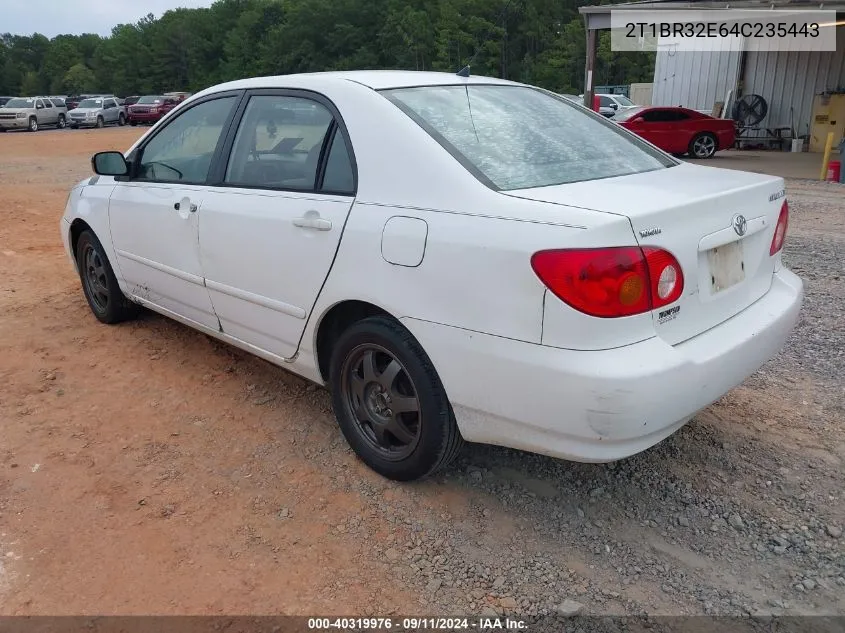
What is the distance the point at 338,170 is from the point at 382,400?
1004 mm

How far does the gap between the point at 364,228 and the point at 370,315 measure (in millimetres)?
384

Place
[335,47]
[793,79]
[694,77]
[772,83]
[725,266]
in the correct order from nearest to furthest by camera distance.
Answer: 1. [725,266]
2. [793,79]
3. [772,83]
4. [694,77]
5. [335,47]

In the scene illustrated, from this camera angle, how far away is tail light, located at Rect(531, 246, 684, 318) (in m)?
2.21

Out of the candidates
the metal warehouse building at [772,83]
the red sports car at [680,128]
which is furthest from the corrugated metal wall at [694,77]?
the red sports car at [680,128]

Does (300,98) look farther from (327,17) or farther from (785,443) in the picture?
(327,17)

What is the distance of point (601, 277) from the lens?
2.21m

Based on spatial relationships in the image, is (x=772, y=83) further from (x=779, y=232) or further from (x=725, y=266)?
(x=725, y=266)

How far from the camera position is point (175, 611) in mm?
2340

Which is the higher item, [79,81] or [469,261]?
[79,81]

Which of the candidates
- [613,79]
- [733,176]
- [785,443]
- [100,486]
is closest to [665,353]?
[733,176]

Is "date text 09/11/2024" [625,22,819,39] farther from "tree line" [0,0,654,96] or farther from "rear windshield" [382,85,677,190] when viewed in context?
"tree line" [0,0,654,96]

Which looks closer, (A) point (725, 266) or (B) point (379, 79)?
(A) point (725, 266)

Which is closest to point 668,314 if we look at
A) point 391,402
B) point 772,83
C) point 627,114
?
point 391,402

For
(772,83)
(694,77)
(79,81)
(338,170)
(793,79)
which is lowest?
(338,170)
